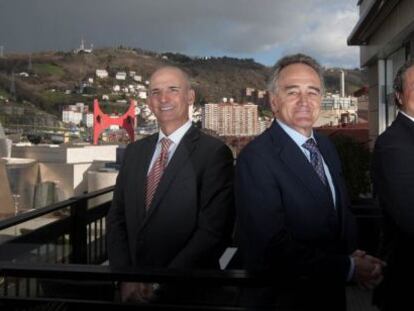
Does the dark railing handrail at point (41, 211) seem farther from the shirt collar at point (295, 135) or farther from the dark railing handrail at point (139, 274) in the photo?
the shirt collar at point (295, 135)

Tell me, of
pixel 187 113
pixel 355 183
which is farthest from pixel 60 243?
pixel 355 183

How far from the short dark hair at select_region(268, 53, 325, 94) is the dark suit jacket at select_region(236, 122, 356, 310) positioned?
179 millimetres

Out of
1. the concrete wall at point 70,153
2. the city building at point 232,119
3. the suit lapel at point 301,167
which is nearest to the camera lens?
the suit lapel at point 301,167

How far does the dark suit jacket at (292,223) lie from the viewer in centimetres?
151

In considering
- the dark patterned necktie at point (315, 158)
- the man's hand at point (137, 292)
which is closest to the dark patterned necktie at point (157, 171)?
the man's hand at point (137, 292)

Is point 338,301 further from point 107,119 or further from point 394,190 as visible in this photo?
point 107,119

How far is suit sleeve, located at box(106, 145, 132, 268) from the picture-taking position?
92.3 inches

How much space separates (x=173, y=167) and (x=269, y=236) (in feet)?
2.69

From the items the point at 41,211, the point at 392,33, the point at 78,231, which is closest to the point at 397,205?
the point at 41,211

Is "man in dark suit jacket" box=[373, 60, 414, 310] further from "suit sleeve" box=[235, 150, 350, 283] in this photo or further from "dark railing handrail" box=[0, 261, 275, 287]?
"dark railing handrail" box=[0, 261, 275, 287]

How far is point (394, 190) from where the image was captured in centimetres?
182

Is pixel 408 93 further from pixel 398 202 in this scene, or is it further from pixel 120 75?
pixel 120 75

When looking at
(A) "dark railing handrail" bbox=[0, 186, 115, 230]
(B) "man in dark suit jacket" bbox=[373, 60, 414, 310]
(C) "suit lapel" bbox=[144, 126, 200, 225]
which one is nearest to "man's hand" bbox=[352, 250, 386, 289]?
(B) "man in dark suit jacket" bbox=[373, 60, 414, 310]

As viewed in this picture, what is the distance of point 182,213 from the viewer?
2.24 metres
